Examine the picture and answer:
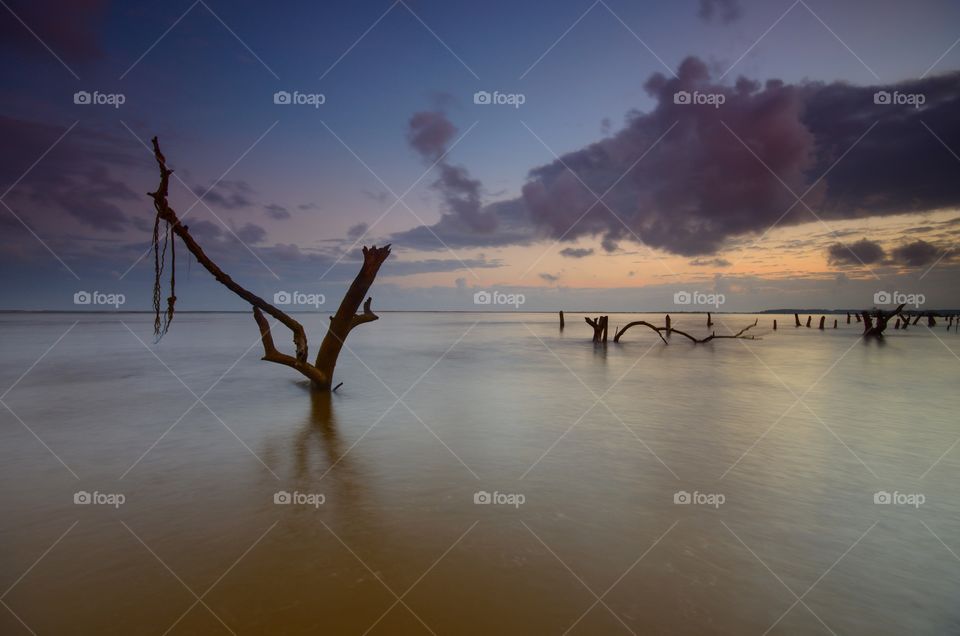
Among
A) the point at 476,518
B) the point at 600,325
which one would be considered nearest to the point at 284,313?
the point at 476,518

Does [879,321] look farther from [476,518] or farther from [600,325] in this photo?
[476,518]

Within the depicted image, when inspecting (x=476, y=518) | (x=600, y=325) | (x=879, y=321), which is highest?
(x=600, y=325)

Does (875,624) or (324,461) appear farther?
(324,461)

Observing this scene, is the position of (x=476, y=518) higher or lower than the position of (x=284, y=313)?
lower

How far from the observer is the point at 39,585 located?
4.57 m

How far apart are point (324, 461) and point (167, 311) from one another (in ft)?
15.9

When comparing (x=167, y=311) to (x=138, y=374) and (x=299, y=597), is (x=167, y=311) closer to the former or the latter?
(x=299, y=597)

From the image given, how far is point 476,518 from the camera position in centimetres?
629

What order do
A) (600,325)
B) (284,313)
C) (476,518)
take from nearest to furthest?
(476,518)
(284,313)
(600,325)

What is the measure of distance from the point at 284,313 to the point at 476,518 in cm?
905

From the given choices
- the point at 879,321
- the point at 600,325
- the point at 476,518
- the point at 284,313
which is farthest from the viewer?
the point at 879,321

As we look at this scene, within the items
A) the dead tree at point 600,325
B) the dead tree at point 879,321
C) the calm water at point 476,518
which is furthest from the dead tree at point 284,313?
the dead tree at point 879,321

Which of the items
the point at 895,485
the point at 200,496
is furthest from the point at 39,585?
the point at 895,485

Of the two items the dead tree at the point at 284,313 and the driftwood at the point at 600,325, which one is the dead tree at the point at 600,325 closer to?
the driftwood at the point at 600,325
